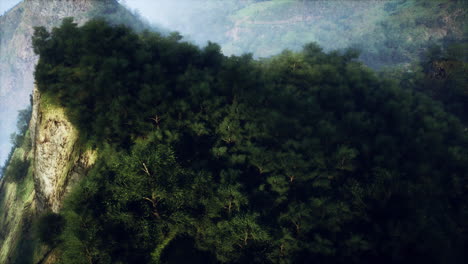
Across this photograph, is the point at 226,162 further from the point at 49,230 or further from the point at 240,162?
the point at 49,230

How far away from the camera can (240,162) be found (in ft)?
113

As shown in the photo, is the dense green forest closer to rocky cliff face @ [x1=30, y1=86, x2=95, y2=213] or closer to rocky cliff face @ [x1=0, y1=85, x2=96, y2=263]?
rocky cliff face @ [x1=30, y1=86, x2=95, y2=213]

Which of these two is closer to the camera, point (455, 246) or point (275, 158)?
point (455, 246)

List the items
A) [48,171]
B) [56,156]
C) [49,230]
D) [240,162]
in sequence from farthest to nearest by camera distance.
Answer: [48,171], [56,156], [240,162], [49,230]

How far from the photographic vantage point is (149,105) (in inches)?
1257

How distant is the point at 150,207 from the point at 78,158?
45.6ft

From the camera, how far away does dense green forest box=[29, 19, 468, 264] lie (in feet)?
84.6

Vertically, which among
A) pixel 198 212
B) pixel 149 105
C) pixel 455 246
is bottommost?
pixel 455 246

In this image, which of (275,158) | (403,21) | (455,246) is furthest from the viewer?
(403,21)

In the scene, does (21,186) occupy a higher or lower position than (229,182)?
lower

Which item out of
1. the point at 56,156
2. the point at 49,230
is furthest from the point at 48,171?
the point at 49,230

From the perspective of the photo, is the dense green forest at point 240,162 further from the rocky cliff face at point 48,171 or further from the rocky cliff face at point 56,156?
the rocky cliff face at point 48,171

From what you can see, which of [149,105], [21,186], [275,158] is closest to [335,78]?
[275,158]

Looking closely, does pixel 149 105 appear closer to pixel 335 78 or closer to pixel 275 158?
pixel 275 158
